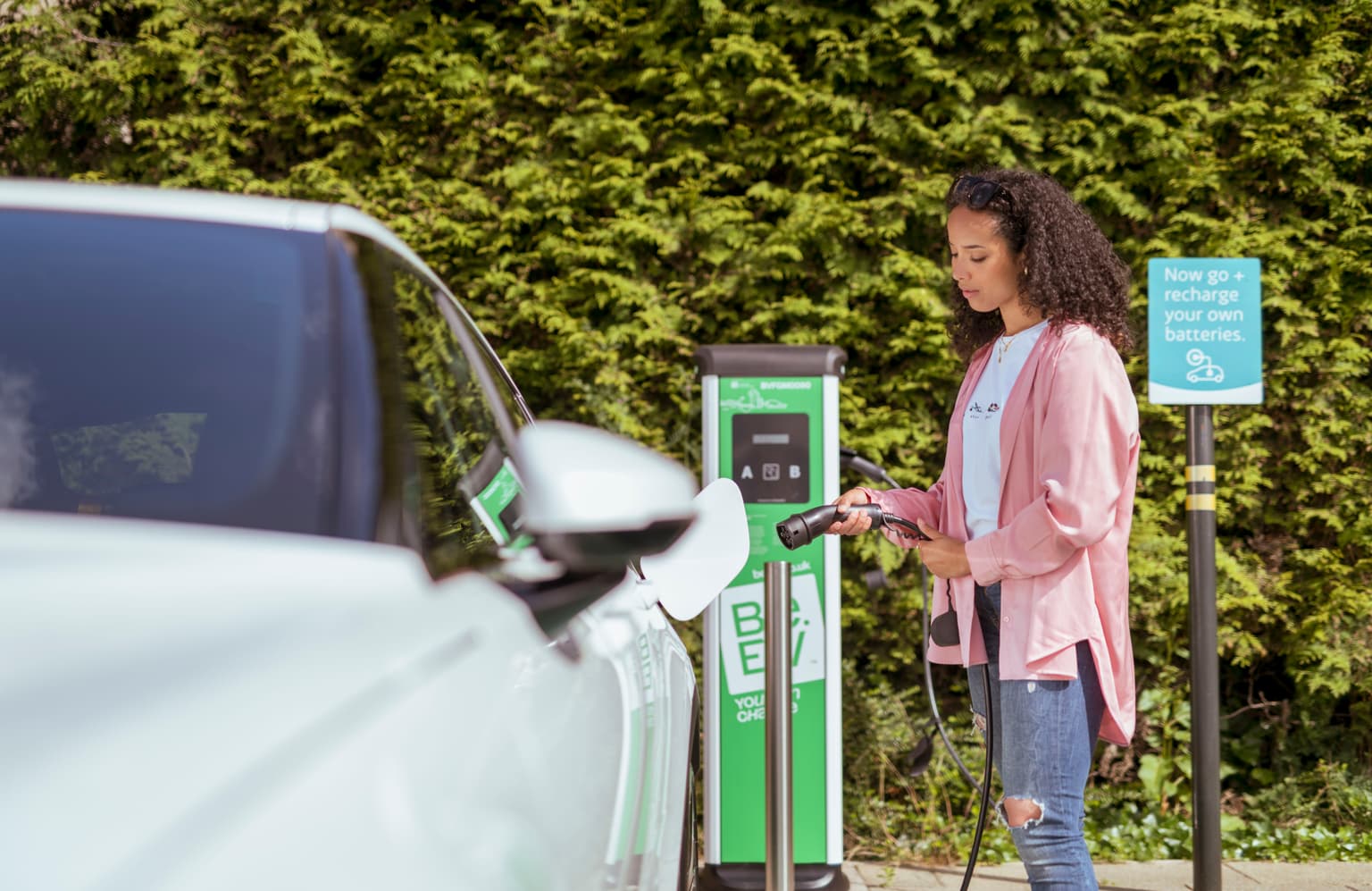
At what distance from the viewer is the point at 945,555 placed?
91.4 inches

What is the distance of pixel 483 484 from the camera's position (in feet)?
5.03

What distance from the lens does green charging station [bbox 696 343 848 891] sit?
13.1 ft

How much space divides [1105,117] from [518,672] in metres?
4.96

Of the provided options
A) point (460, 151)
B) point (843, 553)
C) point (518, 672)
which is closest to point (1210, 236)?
point (843, 553)

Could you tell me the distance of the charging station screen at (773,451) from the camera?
3977 mm

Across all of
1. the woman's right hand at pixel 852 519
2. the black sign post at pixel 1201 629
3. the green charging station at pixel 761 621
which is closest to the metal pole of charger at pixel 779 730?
the green charging station at pixel 761 621

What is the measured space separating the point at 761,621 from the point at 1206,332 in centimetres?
184

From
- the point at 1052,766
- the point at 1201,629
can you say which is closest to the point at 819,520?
the point at 1052,766

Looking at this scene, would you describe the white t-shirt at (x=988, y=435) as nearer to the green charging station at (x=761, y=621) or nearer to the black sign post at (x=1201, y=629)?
the green charging station at (x=761, y=621)

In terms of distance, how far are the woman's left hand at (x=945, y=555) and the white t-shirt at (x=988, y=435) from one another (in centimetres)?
6

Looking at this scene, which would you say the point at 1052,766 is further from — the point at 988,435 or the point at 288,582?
the point at 288,582

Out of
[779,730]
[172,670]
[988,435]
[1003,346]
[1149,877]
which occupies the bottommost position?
[1149,877]

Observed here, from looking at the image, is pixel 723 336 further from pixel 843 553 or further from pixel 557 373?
pixel 843 553

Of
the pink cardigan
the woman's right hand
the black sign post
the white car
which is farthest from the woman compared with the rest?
the black sign post
